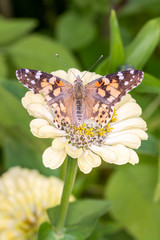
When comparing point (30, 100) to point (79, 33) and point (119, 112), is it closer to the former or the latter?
point (119, 112)

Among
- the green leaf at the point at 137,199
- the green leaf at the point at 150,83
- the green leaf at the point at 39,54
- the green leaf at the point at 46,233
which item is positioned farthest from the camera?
the green leaf at the point at 39,54

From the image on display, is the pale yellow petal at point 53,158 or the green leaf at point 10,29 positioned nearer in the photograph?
the pale yellow petal at point 53,158

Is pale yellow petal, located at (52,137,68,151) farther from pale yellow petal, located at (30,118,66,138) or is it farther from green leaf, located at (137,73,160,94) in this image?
green leaf, located at (137,73,160,94)

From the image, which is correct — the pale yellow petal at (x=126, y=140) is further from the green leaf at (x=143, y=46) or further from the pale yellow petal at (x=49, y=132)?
the green leaf at (x=143, y=46)

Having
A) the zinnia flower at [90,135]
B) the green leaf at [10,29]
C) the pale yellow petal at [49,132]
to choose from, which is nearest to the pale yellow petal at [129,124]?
the zinnia flower at [90,135]

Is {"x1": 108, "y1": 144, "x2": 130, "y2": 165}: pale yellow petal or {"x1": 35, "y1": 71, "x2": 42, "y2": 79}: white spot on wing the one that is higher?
{"x1": 35, "y1": 71, "x2": 42, "y2": 79}: white spot on wing

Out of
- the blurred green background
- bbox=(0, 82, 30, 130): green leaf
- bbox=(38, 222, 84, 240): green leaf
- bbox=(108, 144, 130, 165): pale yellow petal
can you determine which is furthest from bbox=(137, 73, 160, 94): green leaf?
bbox=(0, 82, 30, 130): green leaf

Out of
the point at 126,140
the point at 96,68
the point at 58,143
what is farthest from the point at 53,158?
the point at 96,68
